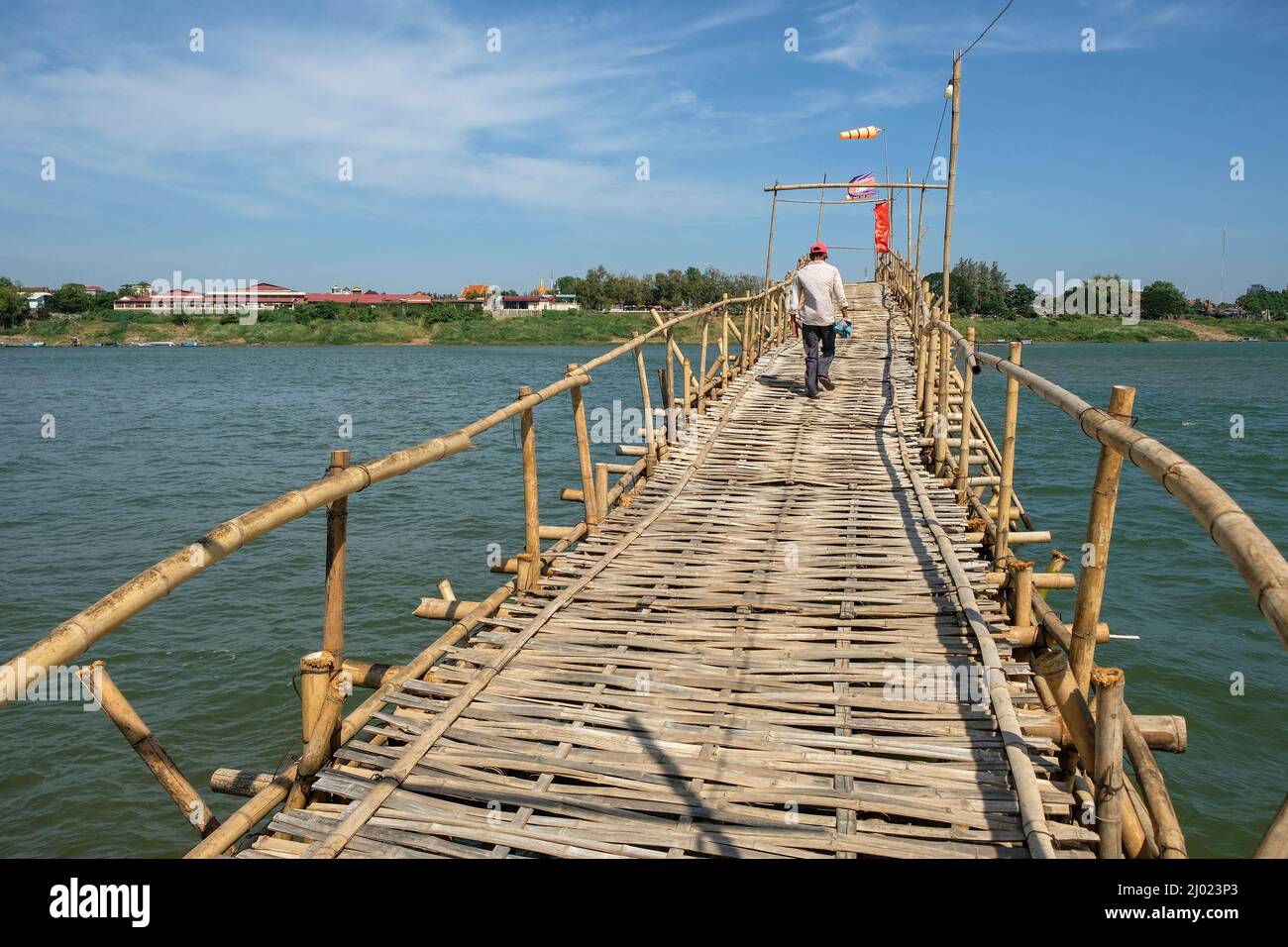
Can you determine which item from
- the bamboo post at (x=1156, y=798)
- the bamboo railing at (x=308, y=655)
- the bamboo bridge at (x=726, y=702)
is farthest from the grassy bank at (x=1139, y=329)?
the bamboo post at (x=1156, y=798)

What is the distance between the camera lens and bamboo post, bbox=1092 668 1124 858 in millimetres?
2479

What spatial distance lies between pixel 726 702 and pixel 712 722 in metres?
0.17

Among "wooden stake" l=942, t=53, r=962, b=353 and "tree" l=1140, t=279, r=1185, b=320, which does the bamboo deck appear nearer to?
"wooden stake" l=942, t=53, r=962, b=353

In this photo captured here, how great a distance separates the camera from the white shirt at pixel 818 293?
365 inches

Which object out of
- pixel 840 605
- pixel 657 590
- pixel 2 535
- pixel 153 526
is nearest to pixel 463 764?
pixel 657 590

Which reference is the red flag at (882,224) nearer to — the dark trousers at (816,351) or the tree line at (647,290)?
the dark trousers at (816,351)

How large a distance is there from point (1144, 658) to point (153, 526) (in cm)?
1266

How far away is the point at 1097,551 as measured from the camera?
293 cm

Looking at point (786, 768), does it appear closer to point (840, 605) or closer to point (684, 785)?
→ point (684, 785)

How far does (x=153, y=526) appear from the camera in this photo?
12859 mm

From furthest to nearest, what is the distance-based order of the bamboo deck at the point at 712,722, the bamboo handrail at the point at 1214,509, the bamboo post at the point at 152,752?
the bamboo post at the point at 152,752, the bamboo deck at the point at 712,722, the bamboo handrail at the point at 1214,509

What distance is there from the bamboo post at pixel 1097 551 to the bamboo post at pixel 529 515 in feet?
8.66

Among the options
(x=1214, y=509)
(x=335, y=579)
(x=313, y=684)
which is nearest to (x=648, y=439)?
(x=335, y=579)

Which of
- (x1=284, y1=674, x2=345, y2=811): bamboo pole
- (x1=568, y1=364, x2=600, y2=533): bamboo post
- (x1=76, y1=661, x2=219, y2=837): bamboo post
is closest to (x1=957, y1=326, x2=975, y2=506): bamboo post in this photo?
(x1=568, y1=364, x2=600, y2=533): bamboo post
